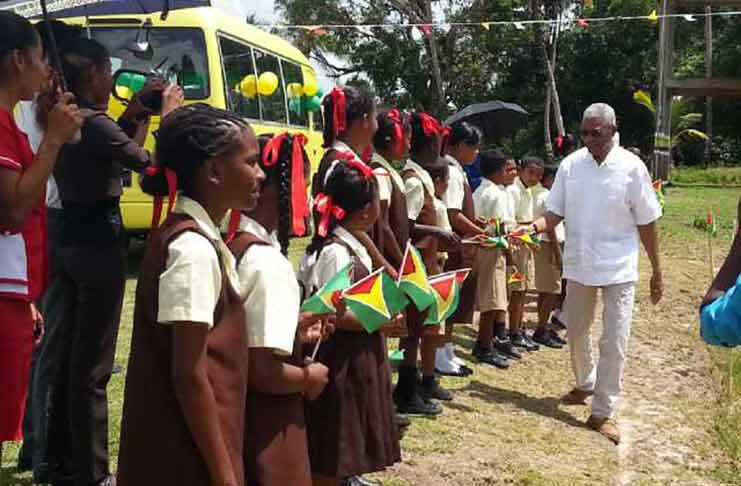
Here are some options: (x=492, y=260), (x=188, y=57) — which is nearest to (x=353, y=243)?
(x=492, y=260)

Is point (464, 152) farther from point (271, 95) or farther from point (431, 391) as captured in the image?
point (271, 95)

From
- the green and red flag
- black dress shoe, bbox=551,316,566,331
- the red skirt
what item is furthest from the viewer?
black dress shoe, bbox=551,316,566,331

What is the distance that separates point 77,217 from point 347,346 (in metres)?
1.17

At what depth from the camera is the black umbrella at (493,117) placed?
373 inches

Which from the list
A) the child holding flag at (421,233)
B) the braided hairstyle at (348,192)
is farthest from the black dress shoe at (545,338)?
the braided hairstyle at (348,192)

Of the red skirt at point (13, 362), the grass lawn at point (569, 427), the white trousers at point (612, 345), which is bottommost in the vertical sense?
the grass lawn at point (569, 427)

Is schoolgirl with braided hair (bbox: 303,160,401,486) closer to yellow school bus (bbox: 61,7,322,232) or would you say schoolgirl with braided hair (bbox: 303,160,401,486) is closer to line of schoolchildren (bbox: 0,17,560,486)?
line of schoolchildren (bbox: 0,17,560,486)

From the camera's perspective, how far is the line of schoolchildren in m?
1.98

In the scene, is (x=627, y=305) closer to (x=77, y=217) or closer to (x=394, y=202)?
(x=394, y=202)

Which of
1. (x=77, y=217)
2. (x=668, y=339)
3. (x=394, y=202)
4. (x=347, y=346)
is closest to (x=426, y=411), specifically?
(x=394, y=202)

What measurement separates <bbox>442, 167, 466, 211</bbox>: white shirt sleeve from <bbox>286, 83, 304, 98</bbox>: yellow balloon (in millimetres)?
4793

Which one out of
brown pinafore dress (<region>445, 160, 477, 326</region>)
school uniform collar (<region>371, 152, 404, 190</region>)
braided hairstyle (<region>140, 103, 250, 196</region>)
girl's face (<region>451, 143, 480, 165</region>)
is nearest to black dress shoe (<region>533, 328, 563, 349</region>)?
brown pinafore dress (<region>445, 160, 477, 326</region>)

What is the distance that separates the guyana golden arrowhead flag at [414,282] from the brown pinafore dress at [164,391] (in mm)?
1313

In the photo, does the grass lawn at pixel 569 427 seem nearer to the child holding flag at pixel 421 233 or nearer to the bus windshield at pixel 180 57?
the child holding flag at pixel 421 233
